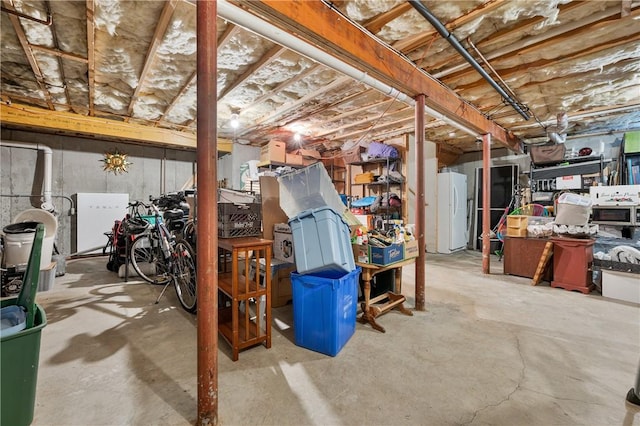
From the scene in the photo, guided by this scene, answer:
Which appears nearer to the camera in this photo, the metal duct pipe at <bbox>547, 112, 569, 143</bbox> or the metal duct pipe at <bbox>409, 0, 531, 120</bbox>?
the metal duct pipe at <bbox>409, 0, 531, 120</bbox>

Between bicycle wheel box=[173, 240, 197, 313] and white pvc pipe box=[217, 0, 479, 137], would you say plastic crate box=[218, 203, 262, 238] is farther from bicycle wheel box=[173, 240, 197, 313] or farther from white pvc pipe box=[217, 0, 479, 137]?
white pvc pipe box=[217, 0, 479, 137]

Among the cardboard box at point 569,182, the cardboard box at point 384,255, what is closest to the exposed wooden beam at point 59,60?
the cardboard box at point 384,255

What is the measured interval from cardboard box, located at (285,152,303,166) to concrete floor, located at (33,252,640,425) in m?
4.00

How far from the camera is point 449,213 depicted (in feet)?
20.9

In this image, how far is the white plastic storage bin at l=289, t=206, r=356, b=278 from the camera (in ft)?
6.75

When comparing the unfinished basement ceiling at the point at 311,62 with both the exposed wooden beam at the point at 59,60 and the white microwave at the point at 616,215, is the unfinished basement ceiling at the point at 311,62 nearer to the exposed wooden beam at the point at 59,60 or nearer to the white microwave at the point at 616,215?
the exposed wooden beam at the point at 59,60

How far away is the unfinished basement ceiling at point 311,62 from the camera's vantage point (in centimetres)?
232

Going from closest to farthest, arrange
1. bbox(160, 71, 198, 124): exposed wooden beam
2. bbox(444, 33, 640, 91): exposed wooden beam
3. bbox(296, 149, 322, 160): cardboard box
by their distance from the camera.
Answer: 1. bbox(444, 33, 640, 91): exposed wooden beam
2. bbox(160, 71, 198, 124): exposed wooden beam
3. bbox(296, 149, 322, 160): cardboard box

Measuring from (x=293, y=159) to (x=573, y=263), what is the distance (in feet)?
17.1

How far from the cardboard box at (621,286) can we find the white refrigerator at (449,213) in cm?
299

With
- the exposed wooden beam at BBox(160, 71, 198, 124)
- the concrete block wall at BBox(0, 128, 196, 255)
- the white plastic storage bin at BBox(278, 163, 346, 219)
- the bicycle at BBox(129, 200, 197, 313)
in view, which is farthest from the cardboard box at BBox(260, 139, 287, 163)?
the white plastic storage bin at BBox(278, 163, 346, 219)

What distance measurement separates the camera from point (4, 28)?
8.52 feet

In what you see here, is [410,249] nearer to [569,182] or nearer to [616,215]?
[616,215]

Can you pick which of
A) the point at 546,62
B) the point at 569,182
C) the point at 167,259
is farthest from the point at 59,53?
the point at 569,182
